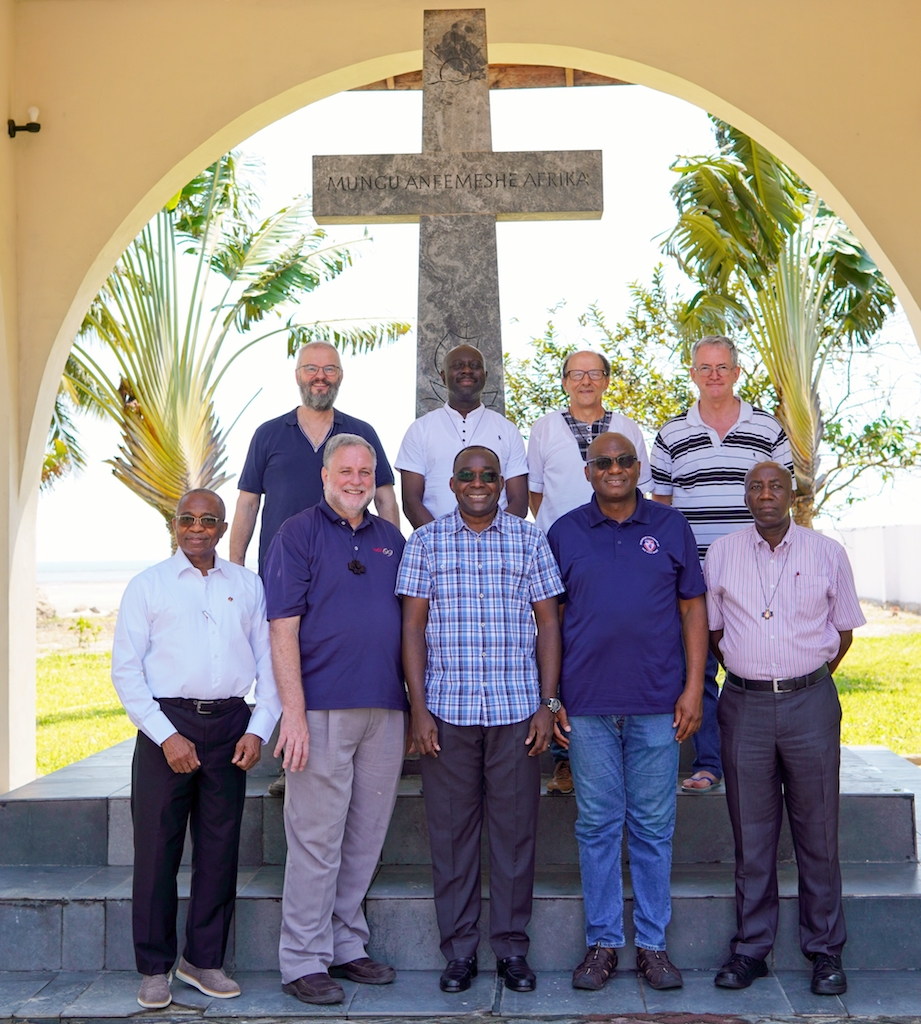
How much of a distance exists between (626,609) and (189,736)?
155 cm

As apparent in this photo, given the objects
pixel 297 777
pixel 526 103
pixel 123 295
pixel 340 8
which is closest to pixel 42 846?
pixel 297 777

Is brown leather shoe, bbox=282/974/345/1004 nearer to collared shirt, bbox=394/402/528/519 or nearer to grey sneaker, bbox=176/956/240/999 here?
grey sneaker, bbox=176/956/240/999

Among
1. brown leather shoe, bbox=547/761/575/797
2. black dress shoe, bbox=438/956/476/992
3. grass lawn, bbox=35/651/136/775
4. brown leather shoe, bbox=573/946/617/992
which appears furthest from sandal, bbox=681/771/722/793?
grass lawn, bbox=35/651/136/775

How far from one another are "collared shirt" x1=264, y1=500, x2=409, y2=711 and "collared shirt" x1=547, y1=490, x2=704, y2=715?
62 cm

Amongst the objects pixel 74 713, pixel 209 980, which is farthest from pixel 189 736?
pixel 74 713

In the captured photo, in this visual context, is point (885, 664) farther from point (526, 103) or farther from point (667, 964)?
point (526, 103)

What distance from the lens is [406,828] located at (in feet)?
15.2

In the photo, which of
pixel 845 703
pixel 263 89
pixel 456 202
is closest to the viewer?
pixel 456 202

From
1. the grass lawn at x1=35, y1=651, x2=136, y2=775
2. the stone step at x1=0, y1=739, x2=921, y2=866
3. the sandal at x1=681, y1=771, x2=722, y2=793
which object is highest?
the sandal at x1=681, y1=771, x2=722, y2=793

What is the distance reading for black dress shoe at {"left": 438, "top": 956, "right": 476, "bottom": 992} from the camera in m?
3.82

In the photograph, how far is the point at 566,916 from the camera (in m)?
4.08

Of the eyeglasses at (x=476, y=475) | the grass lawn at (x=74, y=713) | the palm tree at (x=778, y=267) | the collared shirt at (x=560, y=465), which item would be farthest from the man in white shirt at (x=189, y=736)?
the palm tree at (x=778, y=267)

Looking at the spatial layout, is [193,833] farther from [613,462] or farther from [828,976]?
[828,976]

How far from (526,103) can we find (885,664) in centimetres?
1402
